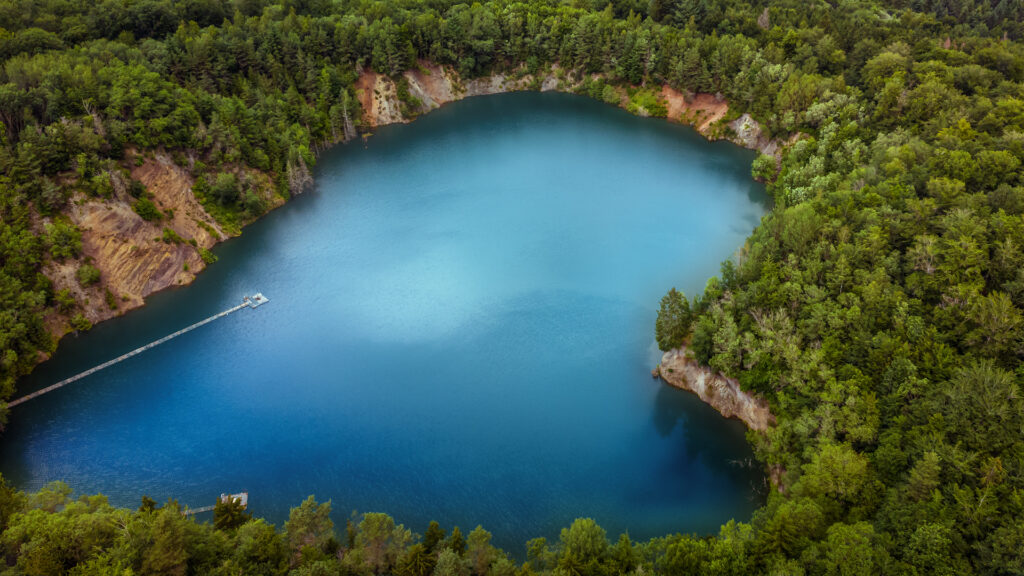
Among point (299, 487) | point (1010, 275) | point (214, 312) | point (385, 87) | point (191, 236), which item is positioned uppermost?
point (385, 87)

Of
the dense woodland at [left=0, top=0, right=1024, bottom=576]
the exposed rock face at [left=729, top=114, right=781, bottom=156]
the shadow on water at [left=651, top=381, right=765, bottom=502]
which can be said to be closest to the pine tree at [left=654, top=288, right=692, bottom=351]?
the dense woodland at [left=0, top=0, right=1024, bottom=576]

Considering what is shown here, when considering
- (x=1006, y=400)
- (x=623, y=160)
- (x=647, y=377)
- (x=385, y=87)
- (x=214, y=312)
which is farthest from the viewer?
(x=385, y=87)

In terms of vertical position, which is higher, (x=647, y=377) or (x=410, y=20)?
(x=410, y=20)

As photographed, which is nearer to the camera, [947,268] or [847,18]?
[947,268]

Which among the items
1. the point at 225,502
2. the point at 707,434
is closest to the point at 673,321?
the point at 707,434

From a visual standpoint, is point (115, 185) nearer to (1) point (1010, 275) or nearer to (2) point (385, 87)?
(2) point (385, 87)

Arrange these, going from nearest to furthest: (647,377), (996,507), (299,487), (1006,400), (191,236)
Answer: (996,507) → (1006,400) → (299,487) → (647,377) → (191,236)

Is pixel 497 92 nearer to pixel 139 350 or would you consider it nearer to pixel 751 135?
pixel 751 135

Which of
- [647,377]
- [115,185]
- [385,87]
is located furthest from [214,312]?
[385,87]
